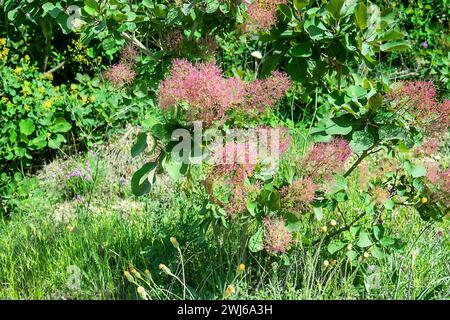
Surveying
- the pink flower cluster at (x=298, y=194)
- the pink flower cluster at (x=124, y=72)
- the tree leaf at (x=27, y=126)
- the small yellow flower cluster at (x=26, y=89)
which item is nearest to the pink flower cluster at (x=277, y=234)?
the pink flower cluster at (x=298, y=194)

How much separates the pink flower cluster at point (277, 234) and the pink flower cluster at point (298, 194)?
0.22 feet

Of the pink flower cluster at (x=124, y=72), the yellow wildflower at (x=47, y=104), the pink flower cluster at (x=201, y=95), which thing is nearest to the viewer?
the pink flower cluster at (x=201, y=95)

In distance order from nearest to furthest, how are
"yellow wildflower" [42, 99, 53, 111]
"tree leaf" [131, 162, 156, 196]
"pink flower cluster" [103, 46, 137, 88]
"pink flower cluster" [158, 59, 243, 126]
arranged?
"pink flower cluster" [158, 59, 243, 126] → "tree leaf" [131, 162, 156, 196] → "pink flower cluster" [103, 46, 137, 88] → "yellow wildflower" [42, 99, 53, 111]

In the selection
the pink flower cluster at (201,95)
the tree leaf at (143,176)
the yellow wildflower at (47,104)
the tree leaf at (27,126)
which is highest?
the pink flower cluster at (201,95)

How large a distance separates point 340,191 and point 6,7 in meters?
1.69

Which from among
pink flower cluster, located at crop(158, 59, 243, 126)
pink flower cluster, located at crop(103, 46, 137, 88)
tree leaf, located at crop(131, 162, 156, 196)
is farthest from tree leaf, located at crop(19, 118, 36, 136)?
pink flower cluster, located at crop(158, 59, 243, 126)

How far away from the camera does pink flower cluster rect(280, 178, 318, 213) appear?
2129 mm

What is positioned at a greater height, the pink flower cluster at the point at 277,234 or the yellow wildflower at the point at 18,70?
the yellow wildflower at the point at 18,70

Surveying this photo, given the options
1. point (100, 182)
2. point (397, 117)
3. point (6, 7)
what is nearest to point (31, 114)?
point (100, 182)

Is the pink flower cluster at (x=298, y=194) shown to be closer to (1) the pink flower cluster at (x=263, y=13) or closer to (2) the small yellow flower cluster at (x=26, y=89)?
(1) the pink flower cluster at (x=263, y=13)

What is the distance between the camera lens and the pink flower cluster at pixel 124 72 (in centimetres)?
250

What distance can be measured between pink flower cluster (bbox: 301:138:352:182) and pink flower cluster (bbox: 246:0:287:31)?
1.60ft

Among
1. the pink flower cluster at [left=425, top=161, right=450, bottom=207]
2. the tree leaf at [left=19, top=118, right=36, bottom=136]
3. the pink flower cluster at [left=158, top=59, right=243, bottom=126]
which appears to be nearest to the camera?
the pink flower cluster at [left=158, top=59, right=243, bottom=126]

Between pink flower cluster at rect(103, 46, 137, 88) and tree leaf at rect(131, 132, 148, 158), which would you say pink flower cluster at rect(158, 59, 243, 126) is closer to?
tree leaf at rect(131, 132, 148, 158)
